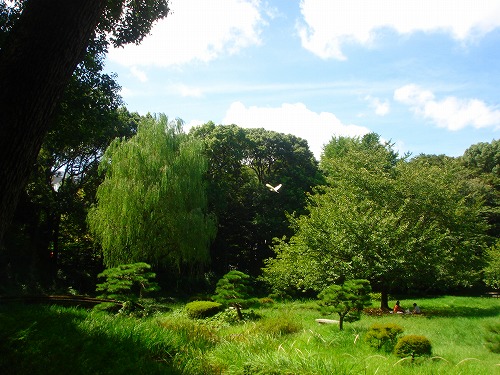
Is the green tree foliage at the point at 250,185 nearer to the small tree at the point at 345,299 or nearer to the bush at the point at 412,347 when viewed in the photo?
the small tree at the point at 345,299

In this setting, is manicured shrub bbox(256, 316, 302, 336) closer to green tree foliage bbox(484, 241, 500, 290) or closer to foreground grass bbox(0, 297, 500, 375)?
foreground grass bbox(0, 297, 500, 375)

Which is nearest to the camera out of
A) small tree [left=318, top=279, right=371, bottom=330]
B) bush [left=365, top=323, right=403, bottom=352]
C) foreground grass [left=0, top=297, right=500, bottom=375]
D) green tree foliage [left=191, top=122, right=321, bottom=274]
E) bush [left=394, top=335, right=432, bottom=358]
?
foreground grass [left=0, top=297, right=500, bottom=375]

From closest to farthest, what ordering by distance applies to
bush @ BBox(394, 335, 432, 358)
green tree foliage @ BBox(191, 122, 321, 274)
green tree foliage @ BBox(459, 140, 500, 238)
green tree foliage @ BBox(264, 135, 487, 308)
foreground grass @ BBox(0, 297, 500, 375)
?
foreground grass @ BBox(0, 297, 500, 375) < bush @ BBox(394, 335, 432, 358) < green tree foliage @ BBox(264, 135, 487, 308) < green tree foliage @ BBox(191, 122, 321, 274) < green tree foliage @ BBox(459, 140, 500, 238)

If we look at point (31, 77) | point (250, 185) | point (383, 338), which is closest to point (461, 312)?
point (383, 338)

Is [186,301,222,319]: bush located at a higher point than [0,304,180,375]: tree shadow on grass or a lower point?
lower

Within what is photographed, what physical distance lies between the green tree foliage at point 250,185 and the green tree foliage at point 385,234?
26.8ft

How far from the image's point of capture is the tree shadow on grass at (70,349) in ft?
14.8

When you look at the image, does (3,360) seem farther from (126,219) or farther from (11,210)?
(126,219)

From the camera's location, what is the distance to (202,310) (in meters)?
13.0

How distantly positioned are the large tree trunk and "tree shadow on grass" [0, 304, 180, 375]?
2753mm

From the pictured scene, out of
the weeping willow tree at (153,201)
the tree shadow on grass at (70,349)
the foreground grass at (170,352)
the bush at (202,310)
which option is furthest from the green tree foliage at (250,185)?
the tree shadow on grass at (70,349)

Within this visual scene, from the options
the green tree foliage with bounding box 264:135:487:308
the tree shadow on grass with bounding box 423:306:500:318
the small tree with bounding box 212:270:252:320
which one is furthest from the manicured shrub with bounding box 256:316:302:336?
the tree shadow on grass with bounding box 423:306:500:318

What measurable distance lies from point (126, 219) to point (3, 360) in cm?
1355

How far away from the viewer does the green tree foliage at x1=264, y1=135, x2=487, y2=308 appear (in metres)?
14.0
